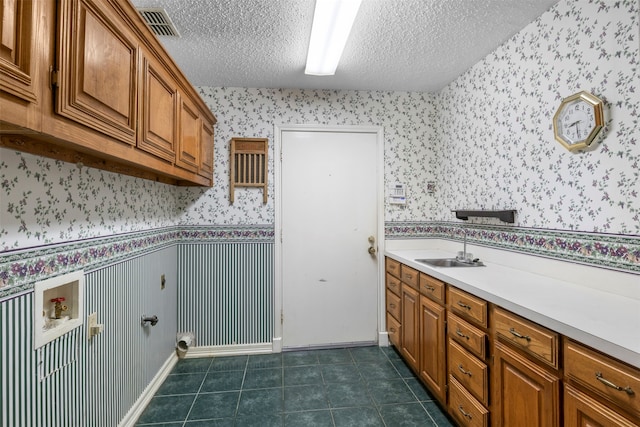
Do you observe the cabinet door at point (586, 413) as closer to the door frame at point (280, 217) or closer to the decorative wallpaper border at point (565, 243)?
the decorative wallpaper border at point (565, 243)

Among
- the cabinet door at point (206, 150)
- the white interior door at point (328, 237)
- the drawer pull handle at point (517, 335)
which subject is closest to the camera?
the drawer pull handle at point (517, 335)

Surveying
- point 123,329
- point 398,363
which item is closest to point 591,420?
point 398,363

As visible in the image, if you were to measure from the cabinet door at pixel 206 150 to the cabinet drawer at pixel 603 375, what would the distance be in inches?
94.1

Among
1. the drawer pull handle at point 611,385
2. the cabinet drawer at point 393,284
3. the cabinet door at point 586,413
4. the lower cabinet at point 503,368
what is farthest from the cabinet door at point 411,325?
the drawer pull handle at point 611,385

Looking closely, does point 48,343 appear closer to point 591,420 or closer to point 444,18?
point 591,420

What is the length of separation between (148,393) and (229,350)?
0.76 meters

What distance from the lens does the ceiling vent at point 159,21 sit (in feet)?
5.61

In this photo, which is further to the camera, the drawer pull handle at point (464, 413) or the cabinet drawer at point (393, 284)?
the cabinet drawer at point (393, 284)

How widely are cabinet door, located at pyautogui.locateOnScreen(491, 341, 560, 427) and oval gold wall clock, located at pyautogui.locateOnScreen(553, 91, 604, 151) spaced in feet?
3.69

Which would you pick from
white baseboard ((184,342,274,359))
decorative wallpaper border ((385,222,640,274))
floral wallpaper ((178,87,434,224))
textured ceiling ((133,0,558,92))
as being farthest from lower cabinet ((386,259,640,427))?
textured ceiling ((133,0,558,92))

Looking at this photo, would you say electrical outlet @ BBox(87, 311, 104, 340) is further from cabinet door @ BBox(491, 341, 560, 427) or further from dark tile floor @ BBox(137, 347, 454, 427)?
cabinet door @ BBox(491, 341, 560, 427)

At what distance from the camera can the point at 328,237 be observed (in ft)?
9.35

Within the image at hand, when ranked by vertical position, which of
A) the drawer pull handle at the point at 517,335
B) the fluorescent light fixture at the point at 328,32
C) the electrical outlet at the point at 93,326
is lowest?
the electrical outlet at the point at 93,326

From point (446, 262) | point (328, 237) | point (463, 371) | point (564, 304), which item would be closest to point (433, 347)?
point (463, 371)
